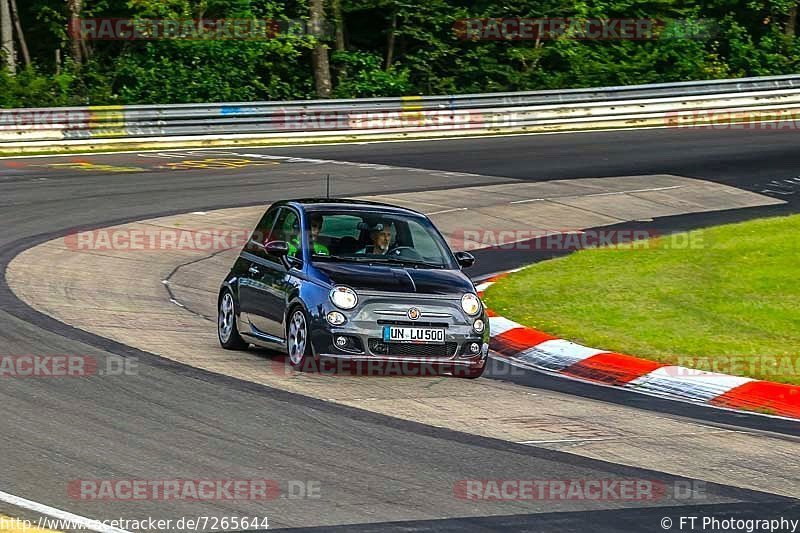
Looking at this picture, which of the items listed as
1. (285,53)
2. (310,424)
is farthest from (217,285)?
(285,53)

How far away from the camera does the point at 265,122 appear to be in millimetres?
32844

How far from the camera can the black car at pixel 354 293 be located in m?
11.4

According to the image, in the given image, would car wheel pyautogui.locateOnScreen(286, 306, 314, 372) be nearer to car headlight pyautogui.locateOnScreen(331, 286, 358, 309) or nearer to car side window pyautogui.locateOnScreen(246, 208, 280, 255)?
car headlight pyautogui.locateOnScreen(331, 286, 358, 309)

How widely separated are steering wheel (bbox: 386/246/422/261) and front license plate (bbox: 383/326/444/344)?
1123 mm

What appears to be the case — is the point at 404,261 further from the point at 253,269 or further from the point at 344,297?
the point at 253,269

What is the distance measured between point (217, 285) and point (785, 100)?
24.4 m

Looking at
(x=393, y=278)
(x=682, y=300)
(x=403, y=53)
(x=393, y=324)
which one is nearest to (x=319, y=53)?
(x=403, y=53)

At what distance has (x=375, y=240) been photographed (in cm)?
1242

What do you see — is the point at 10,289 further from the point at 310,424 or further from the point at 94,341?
the point at 310,424

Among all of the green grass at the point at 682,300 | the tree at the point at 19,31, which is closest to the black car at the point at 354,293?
the green grass at the point at 682,300

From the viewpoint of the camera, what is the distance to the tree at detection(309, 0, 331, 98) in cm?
3931

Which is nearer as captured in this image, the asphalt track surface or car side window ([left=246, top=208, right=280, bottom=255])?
the asphalt track surface

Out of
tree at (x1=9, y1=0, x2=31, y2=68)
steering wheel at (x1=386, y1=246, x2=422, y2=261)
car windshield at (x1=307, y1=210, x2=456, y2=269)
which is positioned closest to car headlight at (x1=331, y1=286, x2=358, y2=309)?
car windshield at (x1=307, y1=210, x2=456, y2=269)

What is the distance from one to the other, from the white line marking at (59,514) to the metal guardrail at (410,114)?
2367 centimetres
